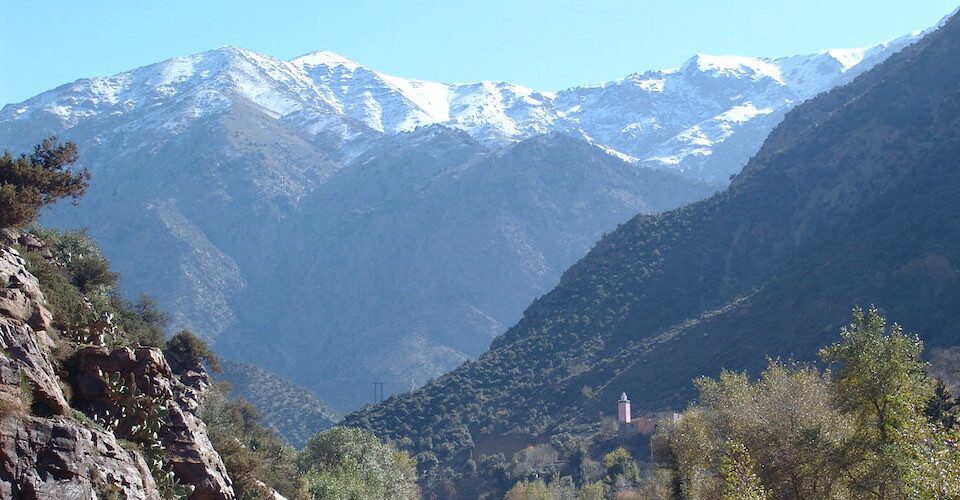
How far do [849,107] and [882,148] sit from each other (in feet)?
37.4

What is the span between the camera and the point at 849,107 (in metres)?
108

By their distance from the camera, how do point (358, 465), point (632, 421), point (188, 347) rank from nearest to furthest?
point (188, 347), point (358, 465), point (632, 421)

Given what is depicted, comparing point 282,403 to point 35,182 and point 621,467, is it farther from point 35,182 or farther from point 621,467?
point 35,182

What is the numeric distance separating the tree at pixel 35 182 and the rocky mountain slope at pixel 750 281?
48351 mm

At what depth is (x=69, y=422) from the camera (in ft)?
86.8

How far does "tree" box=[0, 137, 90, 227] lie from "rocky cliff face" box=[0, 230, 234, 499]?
7.33 feet

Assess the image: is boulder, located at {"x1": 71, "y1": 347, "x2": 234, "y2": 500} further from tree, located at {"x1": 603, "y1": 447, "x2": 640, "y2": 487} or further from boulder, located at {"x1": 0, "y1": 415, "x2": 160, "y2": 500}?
tree, located at {"x1": 603, "y1": 447, "x2": 640, "y2": 487}

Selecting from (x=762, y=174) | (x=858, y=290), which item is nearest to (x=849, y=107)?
(x=762, y=174)

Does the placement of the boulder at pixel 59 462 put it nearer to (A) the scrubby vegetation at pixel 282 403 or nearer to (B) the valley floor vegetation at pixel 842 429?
(B) the valley floor vegetation at pixel 842 429

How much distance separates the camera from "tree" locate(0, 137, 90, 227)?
36.6 meters

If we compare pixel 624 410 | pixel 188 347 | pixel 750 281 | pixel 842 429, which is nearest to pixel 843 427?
pixel 842 429

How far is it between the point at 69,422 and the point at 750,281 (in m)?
77.9

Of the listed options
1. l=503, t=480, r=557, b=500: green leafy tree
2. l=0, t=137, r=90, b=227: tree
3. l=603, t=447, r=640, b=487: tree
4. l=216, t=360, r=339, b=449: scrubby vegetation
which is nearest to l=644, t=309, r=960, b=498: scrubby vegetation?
l=0, t=137, r=90, b=227: tree

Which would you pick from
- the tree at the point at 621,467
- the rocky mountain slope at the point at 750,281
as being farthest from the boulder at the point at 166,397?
the rocky mountain slope at the point at 750,281
